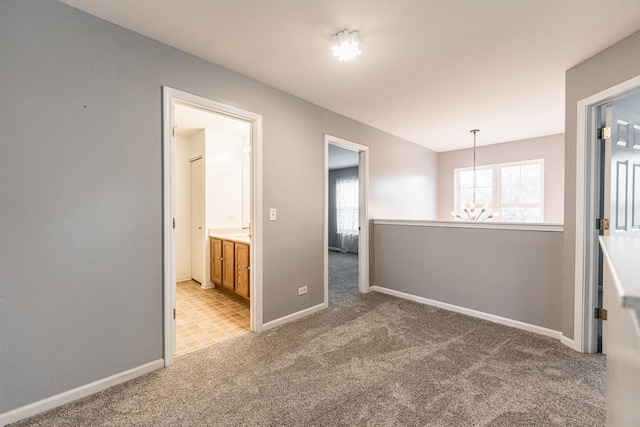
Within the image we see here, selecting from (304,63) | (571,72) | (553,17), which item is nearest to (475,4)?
(553,17)

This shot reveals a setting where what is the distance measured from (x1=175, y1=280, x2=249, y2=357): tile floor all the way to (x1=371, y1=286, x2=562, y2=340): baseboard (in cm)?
201

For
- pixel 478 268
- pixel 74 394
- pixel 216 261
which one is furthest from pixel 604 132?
pixel 216 261

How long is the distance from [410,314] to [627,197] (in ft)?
7.36

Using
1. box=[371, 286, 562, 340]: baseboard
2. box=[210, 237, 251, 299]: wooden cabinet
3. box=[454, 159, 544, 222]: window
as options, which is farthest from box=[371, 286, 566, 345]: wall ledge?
box=[454, 159, 544, 222]: window

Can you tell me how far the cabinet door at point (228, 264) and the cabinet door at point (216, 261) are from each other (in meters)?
0.10

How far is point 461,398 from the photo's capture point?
5.80 feet

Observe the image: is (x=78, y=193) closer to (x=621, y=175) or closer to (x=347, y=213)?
(x=621, y=175)

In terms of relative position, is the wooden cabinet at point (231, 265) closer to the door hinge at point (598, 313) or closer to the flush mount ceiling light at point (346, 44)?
the flush mount ceiling light at point (346, 44)

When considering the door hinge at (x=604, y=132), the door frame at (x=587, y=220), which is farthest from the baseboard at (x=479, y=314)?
the door hinge at (x=604, y=132)

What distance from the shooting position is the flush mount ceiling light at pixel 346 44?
76.7 inches

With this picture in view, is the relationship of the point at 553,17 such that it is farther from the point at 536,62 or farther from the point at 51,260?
the point at 51,260

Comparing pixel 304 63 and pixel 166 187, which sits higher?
pixel 304 63

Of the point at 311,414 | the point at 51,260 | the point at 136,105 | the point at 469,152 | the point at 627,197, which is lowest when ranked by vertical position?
the point at 311,414

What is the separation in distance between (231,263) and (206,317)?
763 mm
